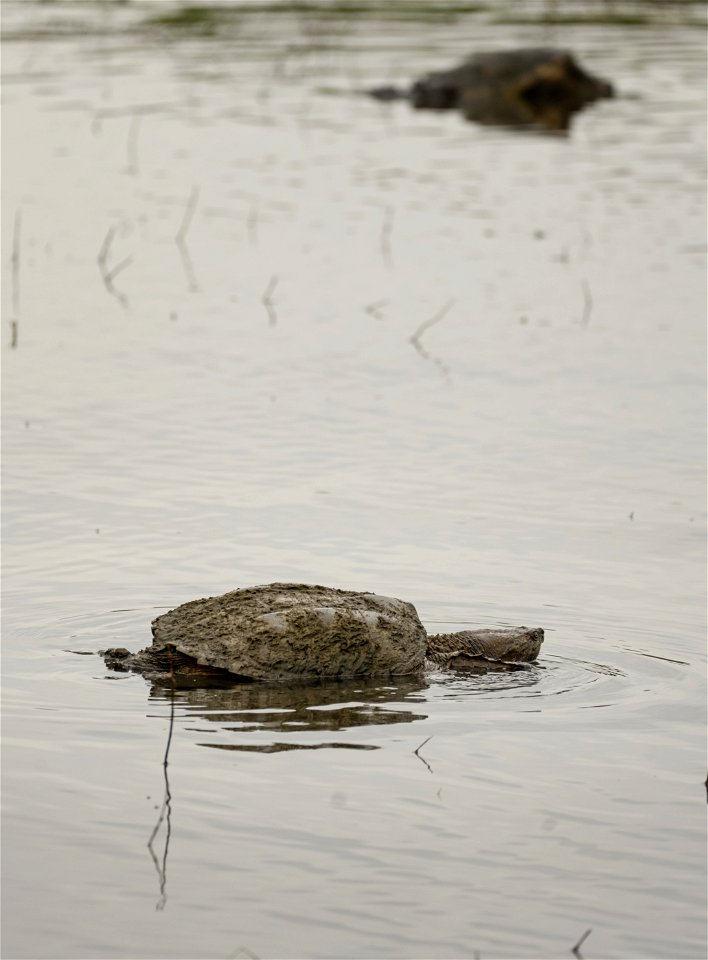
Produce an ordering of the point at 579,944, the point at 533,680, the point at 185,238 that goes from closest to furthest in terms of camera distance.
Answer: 1. the point at 579,944
2. the point at 533,680
3. the point at 185,238

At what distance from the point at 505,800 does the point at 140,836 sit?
127 centimetres

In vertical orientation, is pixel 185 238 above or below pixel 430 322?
above

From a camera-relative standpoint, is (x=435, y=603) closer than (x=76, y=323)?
Yes

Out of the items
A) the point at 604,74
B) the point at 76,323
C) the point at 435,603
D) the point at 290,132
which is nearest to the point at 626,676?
the point at 435,603

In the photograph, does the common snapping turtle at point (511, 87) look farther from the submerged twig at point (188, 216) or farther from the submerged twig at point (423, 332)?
the submerged twig at point (423, 332)

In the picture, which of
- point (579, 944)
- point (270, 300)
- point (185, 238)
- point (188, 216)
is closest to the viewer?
point (579, 944)

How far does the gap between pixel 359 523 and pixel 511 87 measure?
1965cm

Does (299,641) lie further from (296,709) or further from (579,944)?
(579,944)

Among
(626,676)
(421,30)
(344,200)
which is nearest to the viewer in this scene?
(626,676)

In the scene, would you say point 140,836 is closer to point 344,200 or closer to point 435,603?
point 435,603

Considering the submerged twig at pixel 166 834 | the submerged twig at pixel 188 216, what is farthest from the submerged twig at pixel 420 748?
the submerged twig at pixel 188 216

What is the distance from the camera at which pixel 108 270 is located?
15750 millimetres

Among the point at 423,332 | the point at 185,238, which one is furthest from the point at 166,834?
the point at 185,238

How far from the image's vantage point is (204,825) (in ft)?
Answer: 19.1
